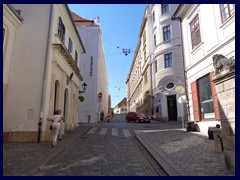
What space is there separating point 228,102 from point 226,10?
681 cm

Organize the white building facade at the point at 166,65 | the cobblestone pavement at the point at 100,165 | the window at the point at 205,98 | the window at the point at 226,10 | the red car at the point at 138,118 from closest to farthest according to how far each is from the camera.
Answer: the cobblestone pavement at the point at 100,165
the window at the point at 226,10
the window at the point at 205,98
the red car at the point at 138,118
the white building facade at the point at 166,65

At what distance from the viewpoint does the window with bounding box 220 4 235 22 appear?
8.80m

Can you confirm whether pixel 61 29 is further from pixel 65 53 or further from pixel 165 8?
pixel 165 8

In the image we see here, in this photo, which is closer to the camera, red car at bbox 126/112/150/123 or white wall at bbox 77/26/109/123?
red car at bbox 126/112/150/123

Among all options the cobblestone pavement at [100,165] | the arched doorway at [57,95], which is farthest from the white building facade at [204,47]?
the arched doorway at [57,95]

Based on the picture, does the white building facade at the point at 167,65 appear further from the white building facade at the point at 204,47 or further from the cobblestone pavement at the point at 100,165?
the cobblestone pavement at the point at 100,165

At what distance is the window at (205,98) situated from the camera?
35.5 ft

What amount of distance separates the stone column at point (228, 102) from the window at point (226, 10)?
5.58 m

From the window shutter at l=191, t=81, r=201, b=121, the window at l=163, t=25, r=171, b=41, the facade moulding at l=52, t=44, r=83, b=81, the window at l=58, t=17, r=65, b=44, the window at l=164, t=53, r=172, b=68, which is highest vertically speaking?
the window at l=163, t=25, r=171, b=41

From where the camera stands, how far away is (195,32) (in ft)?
40.7

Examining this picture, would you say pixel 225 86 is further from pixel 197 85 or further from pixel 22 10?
pixel 22 10

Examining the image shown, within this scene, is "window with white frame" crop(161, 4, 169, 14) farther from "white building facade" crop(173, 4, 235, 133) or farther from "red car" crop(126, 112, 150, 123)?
"red car" crop(126, 112, 150, 123)

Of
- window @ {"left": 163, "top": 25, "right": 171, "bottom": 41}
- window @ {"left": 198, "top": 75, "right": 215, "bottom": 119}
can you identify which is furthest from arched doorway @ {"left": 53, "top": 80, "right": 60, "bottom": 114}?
window @ {"left": 163, "top": 25, "right": 171, "bottom": 41}

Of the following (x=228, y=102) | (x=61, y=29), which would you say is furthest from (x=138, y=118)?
(x=228, y=102)
